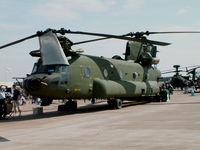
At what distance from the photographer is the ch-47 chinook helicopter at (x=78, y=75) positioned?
12.0 metres

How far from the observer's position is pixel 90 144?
21.3 feet

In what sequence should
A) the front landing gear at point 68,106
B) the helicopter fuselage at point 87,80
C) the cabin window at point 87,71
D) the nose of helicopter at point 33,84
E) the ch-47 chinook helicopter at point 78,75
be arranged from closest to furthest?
the ch-47 chinook helicopter at point 78,75, the nose of helicopter at point 33,84, the helicopter fuselage at point 87,80, the cabin window at point 87,71, the front landing gear at point 68,106

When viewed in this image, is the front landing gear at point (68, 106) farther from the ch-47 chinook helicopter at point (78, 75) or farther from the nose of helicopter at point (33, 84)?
the nose of helicopter at point (33, 84)

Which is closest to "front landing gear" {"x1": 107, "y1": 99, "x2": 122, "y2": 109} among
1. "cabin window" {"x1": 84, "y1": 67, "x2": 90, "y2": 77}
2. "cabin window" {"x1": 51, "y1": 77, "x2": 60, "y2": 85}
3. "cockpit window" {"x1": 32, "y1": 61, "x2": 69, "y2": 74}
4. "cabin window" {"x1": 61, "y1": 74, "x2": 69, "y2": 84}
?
"cabin window" {"x1": 84, "y1": 67, "x2": 90, "y2": 77}

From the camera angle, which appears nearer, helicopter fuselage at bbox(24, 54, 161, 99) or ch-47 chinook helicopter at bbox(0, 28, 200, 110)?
ch-47 chinook helicopter at bbox(0, 28, 200, 110)

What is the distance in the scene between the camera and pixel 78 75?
1478cm

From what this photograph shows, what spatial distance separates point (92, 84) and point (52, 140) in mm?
8655

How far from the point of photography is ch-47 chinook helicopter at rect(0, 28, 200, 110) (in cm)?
1202

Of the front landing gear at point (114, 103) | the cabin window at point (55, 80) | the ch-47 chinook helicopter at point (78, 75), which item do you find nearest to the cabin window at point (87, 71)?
the ch-47 chinook helicopter at point (78, 75)

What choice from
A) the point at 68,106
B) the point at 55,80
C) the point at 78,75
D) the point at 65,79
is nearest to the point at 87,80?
the point at 78,75

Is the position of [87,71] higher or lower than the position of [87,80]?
higher

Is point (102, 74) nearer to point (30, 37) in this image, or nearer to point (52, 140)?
point (30, 37)

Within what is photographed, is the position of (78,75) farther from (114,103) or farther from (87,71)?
(114,103)

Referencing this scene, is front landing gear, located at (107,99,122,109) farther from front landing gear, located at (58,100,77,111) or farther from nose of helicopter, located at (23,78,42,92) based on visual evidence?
nose of helicopter, located at (23,78,42,92)
